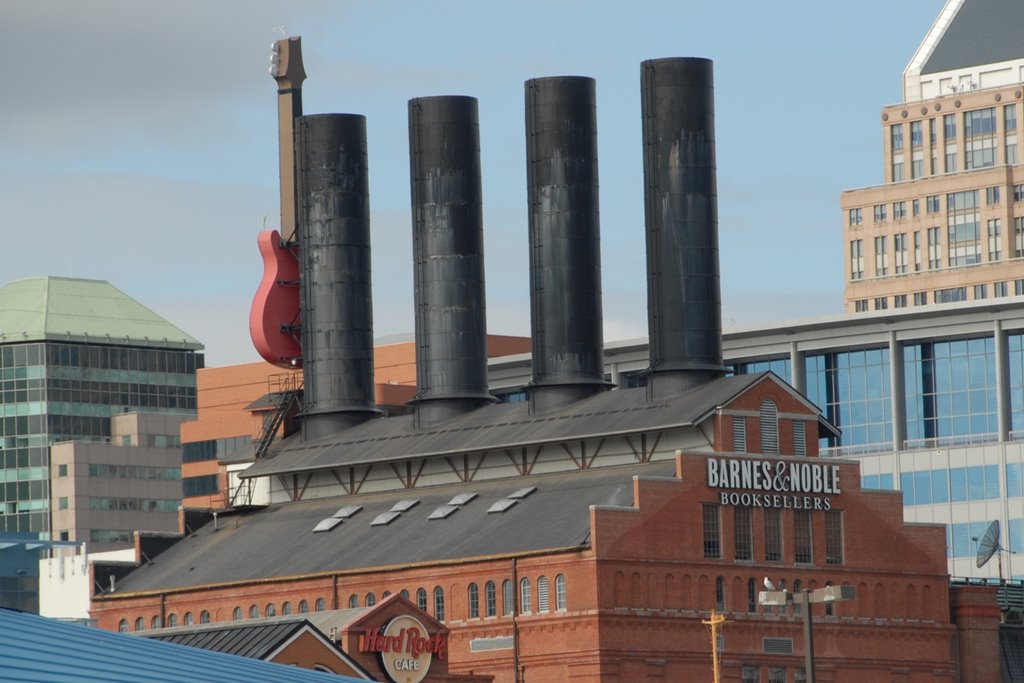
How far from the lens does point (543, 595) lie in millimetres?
117812

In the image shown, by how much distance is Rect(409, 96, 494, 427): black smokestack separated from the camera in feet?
443

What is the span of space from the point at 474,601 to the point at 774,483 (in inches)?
576

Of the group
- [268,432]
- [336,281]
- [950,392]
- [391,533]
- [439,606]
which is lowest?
[439,606]

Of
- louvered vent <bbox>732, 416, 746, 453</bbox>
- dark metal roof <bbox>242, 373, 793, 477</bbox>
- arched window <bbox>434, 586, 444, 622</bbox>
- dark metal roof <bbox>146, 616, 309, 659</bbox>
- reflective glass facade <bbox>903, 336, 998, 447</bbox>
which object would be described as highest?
reflective glass facade <bbox>903, 336, 998, 447</bbox>

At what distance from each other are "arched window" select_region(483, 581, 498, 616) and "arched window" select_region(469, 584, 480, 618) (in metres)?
0.45

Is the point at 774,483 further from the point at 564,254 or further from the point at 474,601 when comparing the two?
the point at 564,254

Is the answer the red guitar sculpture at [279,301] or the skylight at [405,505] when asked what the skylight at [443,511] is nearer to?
the skylight at [405,505]

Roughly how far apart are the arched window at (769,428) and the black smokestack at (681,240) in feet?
15.6

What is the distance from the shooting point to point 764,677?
12056 centimetres

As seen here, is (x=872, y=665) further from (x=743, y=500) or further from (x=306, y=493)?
(x=306, y=493)

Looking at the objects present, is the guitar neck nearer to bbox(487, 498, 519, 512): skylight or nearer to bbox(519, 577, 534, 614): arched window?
bbox(487, 498, 519, 512): skylight

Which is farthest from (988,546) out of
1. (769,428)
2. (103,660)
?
(103,660)

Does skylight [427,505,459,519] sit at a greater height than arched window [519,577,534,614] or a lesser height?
greater

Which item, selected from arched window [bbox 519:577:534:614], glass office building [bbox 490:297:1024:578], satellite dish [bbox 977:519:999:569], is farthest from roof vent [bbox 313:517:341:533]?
glass office building [bbox 490:297:1024:578]
